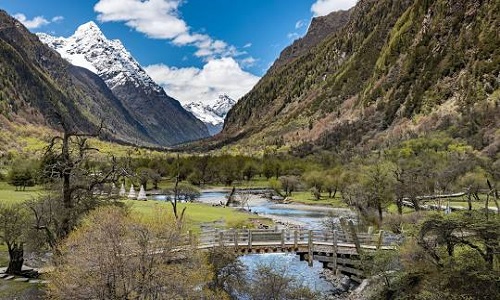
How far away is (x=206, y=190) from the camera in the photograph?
529 feet

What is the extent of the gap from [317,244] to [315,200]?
80.4 metres

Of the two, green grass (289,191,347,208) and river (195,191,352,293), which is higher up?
green grass (289,191,347,208)

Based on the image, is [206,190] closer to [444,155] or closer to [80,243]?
[444,155]

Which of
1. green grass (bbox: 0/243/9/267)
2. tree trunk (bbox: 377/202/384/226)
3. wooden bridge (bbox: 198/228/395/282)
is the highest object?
tree trunk (bbox: 377/202/384/226)

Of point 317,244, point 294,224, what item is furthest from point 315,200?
point 317,244

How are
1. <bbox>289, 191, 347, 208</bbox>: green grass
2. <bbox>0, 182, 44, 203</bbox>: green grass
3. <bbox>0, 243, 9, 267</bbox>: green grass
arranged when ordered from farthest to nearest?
<bbox>289, 191, 347, 208</bbox>: green grass → <bbox>0, 182, 44, 203</bbox>: green grass → <bbox>0, 243, 9, 267</bbox>: green grass

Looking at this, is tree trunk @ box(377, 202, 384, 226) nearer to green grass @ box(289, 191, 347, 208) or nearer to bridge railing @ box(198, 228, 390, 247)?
bridge railing @ box(198, 228, 390, 247)

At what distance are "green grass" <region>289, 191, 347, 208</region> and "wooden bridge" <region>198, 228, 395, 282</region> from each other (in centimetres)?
6336

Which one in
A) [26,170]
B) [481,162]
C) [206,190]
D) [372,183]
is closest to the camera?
[372,183]

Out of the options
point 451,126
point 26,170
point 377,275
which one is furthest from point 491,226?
point 451,126

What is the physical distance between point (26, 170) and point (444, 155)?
98622 mm

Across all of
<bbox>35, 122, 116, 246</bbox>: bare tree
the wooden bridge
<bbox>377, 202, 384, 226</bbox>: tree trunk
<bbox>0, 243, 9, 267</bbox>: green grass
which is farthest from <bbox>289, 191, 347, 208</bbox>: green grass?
<bbox>35, 122, 116, 246</bbox>: bare tree

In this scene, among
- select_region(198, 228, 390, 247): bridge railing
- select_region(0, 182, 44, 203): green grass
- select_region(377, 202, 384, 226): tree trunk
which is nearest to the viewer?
select_region(198, 228, 390, 247): bridge railing

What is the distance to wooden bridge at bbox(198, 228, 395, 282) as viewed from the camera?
152 feet
